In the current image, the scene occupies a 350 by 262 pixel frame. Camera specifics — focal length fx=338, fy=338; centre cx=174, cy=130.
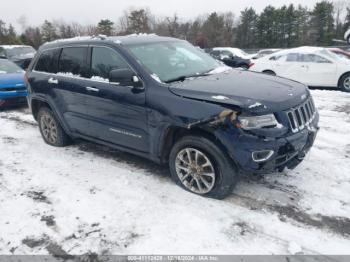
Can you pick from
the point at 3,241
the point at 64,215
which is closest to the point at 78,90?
the point at 64,215

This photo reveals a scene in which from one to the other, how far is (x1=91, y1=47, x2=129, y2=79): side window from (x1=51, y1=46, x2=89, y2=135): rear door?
0.64 feet

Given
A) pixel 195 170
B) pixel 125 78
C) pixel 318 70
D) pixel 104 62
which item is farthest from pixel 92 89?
pixel 318 70

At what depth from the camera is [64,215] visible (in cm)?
375

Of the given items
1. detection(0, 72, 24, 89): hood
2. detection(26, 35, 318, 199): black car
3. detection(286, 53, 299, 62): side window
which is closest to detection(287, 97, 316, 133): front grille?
Result: detection(26, 35, 318, 199): black car

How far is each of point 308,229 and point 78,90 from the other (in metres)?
3.55

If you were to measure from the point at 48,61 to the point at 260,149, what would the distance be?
3.99 metres

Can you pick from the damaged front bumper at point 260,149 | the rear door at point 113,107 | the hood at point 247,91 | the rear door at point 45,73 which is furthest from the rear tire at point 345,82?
the rear door at point 45,73

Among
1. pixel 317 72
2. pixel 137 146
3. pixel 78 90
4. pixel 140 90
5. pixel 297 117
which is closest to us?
pixel 297 117

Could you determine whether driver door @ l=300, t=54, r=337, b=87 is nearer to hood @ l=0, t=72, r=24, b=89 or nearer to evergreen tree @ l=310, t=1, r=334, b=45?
hood @ l=0, t=72, r=24, b=89

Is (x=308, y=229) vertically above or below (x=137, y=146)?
below

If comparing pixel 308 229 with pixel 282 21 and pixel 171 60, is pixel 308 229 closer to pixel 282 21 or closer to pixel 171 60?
pixel 171 60

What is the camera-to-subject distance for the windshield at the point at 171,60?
4270 millimetres

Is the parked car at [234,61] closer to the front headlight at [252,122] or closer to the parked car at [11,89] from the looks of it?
the parked car at [11,89]

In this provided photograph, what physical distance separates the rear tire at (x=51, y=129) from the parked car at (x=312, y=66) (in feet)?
26.5
